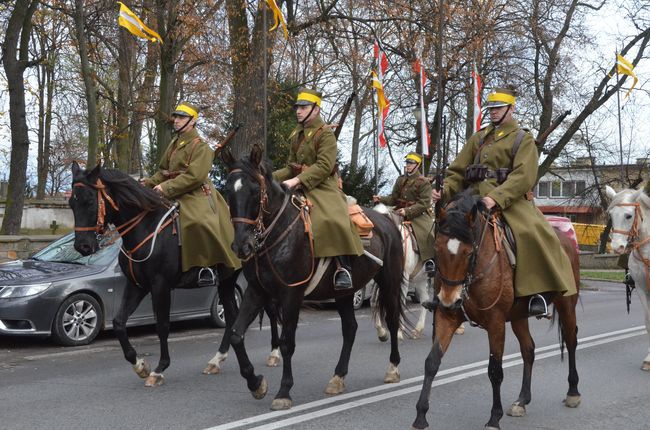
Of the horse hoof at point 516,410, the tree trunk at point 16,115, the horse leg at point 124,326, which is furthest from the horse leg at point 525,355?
the tree trunk at point 16,115

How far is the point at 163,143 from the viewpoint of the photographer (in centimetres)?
2102

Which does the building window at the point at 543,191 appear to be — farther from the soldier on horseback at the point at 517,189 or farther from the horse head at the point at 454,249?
the horse head at the point at 454,249

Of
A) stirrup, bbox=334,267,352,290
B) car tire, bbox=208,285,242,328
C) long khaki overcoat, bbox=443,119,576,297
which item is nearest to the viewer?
long khaki overcoat, bbox=443,119,576,297

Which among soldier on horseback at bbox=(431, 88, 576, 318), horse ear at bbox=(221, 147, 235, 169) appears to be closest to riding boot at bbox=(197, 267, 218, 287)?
horse ear at bbox=(221, 147, 235, 169)

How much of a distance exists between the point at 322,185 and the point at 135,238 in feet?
7.12

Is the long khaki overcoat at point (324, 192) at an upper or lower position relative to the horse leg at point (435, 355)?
upper

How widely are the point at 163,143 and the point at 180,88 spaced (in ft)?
39.5

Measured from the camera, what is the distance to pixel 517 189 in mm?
6703

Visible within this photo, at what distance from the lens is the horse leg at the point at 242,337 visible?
7062 mm

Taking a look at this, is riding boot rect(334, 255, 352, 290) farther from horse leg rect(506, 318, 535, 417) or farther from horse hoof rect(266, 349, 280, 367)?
horse hoof rect(266, 349, 280, 367)

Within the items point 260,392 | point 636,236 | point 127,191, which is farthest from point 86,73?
point 636,236

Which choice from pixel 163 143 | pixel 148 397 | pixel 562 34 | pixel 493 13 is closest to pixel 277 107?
pixel 163 143

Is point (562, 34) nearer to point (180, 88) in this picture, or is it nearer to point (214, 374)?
point (180, 88)

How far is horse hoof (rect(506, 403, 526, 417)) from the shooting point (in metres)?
6.93
